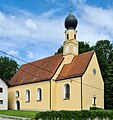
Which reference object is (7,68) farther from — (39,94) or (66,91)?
(66,91)

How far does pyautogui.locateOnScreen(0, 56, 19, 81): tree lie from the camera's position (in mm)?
75688

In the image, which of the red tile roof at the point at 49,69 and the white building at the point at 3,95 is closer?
the red tile roof at the point at 49,69

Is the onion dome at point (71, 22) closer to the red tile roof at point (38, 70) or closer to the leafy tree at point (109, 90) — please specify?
the red tile roof at point (38, 70)

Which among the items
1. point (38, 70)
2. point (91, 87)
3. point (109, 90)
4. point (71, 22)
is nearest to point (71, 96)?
point (91, 87)

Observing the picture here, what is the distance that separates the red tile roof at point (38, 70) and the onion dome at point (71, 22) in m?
5.15

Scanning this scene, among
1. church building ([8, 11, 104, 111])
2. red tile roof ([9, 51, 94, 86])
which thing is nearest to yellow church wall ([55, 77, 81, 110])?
church building ([8, 11, 104, 111])

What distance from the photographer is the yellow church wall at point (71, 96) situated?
141 ft

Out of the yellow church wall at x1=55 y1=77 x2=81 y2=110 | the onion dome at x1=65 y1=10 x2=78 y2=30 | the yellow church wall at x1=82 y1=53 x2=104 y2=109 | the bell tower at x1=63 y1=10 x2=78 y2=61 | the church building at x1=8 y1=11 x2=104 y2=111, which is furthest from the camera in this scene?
the onion dome at x1=65 y1=10 x2=78 y2=30

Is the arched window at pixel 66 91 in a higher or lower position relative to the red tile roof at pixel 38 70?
lower

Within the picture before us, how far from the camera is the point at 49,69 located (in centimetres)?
4947

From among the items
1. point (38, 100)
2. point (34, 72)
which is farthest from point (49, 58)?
point (38, 100)

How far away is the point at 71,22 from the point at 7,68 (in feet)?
106

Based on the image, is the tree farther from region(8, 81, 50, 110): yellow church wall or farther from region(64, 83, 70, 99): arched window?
region(64, 83, 70, 99): arched window

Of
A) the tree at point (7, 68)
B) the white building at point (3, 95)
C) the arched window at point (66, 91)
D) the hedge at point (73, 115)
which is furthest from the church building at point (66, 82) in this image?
the tree at point (7, 68)
